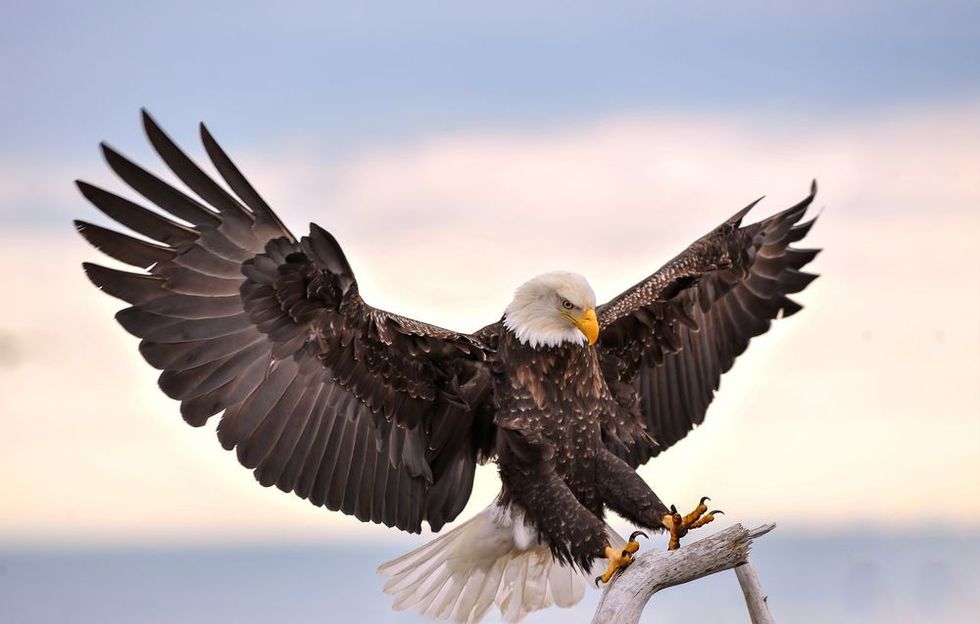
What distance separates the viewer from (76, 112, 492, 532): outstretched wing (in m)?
5.23

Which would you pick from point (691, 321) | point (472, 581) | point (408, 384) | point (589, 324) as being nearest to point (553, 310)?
point (589, 324)

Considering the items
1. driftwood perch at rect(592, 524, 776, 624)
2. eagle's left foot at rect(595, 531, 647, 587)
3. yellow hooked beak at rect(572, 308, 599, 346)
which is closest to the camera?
driftwood perch at rect(592, 524, 776, 624)

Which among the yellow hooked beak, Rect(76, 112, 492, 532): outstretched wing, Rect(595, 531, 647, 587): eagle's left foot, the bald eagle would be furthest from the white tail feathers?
the yellow hooked beak

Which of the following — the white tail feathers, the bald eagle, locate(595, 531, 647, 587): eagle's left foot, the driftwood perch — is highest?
the bald eagle

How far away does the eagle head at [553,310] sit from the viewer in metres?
5.58

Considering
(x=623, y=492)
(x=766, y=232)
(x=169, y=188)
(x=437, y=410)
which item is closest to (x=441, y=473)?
(x=437, y=410)

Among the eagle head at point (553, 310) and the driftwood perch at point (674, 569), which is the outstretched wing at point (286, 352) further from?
the driftwood perch at point (674, 569)

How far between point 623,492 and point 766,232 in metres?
1.92

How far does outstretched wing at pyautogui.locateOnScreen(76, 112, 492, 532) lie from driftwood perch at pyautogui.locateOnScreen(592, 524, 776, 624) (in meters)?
1.24

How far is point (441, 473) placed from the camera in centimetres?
590

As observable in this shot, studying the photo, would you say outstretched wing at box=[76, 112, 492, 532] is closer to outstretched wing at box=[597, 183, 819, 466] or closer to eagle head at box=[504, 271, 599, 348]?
eagle head at box=[504, 271, 599, 348]

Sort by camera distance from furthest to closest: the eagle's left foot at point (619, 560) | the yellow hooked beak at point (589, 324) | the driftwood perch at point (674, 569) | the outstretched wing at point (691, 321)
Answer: the outstretched wing at point (691, 321) < the yellow hooked beak at point (589, 324) < the eagle's left foot at point (619, 560) < the driftwood perch at point (674, 569)

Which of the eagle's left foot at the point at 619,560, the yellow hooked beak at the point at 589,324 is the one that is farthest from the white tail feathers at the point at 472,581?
the yellow hooked beak at the point at 589,324

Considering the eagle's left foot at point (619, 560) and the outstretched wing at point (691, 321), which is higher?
the outstretched wing at point (691, 321)
